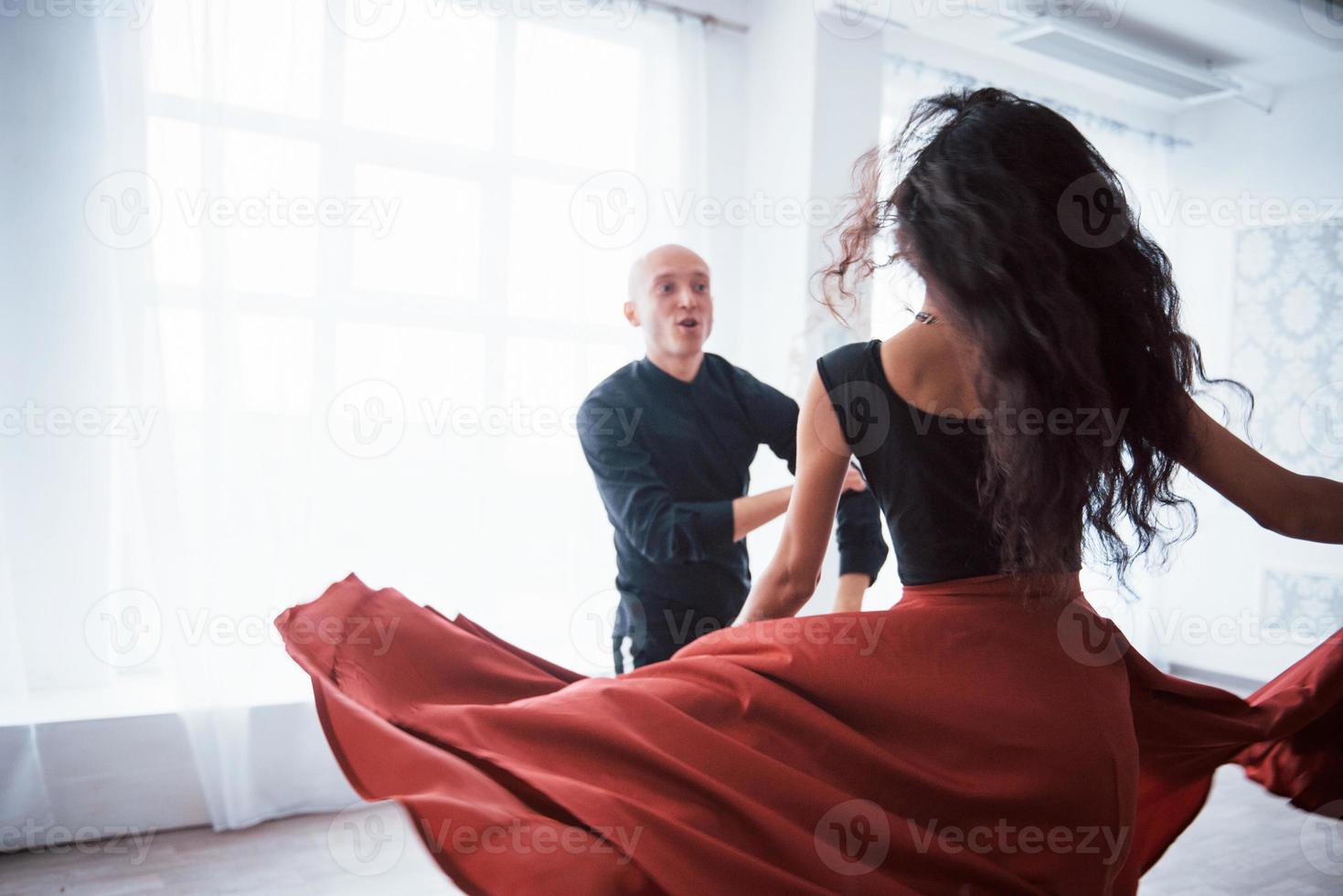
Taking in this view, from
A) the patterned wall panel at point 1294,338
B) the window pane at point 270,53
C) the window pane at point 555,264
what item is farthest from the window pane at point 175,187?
the patterned wall panel at point 1294,338

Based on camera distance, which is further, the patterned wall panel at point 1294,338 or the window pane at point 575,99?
the patterned wall panel at point 1294,338

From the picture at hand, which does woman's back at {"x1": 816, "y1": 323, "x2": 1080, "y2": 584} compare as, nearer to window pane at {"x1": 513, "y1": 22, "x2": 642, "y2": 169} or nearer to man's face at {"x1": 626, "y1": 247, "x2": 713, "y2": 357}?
man's face at {"x1": 626, "y1": 247, "x2": 713, "y2": 357}

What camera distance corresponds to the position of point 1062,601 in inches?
50.4

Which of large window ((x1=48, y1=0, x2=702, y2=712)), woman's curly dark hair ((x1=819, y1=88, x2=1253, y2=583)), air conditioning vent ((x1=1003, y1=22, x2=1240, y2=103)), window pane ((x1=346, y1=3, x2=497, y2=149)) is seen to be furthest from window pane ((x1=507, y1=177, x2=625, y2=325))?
woman's curly dark hair ((x1=819, y1=88, x2=1253, y2=583))

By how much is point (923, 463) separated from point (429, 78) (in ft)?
8.89

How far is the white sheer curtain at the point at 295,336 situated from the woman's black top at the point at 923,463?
225 centimetres

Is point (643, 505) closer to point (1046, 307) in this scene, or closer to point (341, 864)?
point (1046, 307)

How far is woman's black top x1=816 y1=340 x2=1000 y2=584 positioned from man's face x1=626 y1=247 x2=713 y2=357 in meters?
1.07

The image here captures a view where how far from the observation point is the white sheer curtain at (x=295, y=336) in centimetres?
279

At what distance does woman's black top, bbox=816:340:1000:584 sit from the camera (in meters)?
1.28

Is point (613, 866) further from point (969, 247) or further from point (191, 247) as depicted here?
point (191, 247)

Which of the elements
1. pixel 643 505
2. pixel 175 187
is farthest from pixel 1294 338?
pixel 175 187

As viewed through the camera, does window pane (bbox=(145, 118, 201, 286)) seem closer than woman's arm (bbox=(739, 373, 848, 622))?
No

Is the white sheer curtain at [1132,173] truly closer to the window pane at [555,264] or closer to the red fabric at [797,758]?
the window pane at [555,264]
